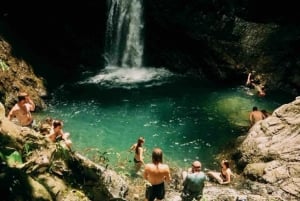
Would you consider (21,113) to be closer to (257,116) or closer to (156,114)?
(156,114)

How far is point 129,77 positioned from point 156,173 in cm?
1611

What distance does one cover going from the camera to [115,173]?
38.2 feet

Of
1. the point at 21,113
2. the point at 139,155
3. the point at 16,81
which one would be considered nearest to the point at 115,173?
the point at 139,155

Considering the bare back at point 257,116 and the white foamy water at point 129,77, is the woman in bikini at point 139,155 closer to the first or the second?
the bare back at point 257,116

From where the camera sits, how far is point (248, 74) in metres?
24.9

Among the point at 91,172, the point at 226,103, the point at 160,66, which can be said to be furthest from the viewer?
the point at 160,66

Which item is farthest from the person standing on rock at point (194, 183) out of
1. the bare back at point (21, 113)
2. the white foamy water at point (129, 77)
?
the white foamy water at point (129, 77)

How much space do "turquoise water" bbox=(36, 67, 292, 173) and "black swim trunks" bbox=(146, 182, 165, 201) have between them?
177 inches

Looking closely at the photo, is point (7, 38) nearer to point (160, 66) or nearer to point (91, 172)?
point (160, 66)

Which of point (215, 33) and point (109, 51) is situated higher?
point (215, 33)

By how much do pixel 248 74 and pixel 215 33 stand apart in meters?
3.14

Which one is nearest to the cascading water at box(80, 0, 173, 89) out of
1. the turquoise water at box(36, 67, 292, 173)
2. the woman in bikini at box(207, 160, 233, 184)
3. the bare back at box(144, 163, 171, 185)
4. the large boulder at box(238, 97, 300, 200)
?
the turquoise water at box(36, 67, 292, 173)

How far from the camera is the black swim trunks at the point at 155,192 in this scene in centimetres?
1068

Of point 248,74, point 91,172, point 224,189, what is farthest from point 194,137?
point 91,172
